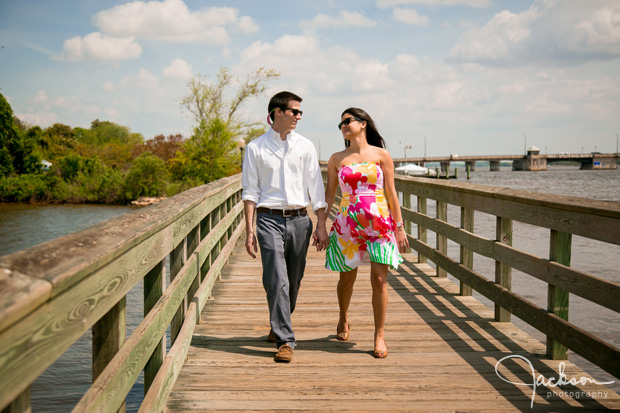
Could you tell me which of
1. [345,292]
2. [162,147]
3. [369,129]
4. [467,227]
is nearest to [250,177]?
[369,129]

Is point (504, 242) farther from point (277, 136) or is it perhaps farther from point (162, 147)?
point (162, 147)

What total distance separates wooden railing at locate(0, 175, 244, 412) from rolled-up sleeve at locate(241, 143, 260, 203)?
408 mm

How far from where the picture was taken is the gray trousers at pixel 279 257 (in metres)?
3.94

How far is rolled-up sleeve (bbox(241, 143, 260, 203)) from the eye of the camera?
398cm

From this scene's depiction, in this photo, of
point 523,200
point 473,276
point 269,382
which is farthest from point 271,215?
point 473,276

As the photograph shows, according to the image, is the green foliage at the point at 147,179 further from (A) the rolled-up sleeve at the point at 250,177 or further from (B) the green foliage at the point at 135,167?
(A) the rolled-up sleeve at the point at 250,177

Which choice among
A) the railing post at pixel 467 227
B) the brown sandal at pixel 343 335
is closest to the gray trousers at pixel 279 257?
the brown sandal at pixel 343 335

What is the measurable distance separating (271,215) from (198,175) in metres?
43.5

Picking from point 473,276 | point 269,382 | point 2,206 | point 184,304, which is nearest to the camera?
point 269,382

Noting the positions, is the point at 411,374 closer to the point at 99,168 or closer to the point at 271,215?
the point at 271,215

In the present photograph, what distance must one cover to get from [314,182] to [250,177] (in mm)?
445

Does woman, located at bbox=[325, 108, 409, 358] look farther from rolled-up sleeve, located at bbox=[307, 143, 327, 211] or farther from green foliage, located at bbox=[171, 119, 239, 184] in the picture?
green foliage, located at bbox=[171, 119, 239, 184]

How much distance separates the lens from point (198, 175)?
46.6 meters

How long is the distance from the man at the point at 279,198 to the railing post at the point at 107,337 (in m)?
1.79
